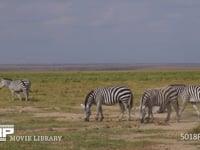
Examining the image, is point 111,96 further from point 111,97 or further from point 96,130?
point 96,130

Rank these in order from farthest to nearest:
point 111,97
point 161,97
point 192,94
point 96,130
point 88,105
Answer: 1. point 192,94
2. point 111,97
3. point 88,105
4. point 161,97
5. point 96,130

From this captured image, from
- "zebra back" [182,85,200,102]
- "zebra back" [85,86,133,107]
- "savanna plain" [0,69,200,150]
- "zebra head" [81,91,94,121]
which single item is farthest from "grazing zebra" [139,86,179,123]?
"zebra head" [81,91,94,121]

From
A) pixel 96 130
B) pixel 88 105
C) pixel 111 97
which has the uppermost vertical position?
pixel 111 97

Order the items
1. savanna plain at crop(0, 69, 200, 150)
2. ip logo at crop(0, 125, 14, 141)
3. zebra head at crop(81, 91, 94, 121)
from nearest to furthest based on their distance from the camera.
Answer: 1. savanna plain at crop(0, 69, 200, 150)
2. ip logo at crop(0, 125, 14, 141)
3. zebra head at crop(81, 91, 94, 121)

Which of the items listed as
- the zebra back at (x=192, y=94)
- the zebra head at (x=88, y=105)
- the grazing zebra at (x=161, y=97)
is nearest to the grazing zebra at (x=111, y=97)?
the zebra head at (x=88, y=105)

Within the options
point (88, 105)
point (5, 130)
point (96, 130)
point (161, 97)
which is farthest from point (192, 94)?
point (5, 130)

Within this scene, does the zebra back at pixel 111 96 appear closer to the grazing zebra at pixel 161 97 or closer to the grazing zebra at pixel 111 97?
the grazing zebra at pixel 111 97

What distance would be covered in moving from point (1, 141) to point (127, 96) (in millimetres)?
6769

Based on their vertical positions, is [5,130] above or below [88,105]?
below

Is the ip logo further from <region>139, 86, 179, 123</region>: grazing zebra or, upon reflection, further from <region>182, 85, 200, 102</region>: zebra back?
<region>182, 85, 200, 102</region>: zebra back

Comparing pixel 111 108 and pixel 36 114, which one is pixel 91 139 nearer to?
pixel 36 114

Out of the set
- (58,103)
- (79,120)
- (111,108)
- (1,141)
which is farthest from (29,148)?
(58,103)

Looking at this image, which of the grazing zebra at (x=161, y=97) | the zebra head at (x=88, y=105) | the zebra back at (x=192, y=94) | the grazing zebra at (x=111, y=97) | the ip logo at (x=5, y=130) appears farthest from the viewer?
the zebra back at (x=192, y=94)

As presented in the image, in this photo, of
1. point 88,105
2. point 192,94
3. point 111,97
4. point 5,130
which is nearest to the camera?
point 5,130
